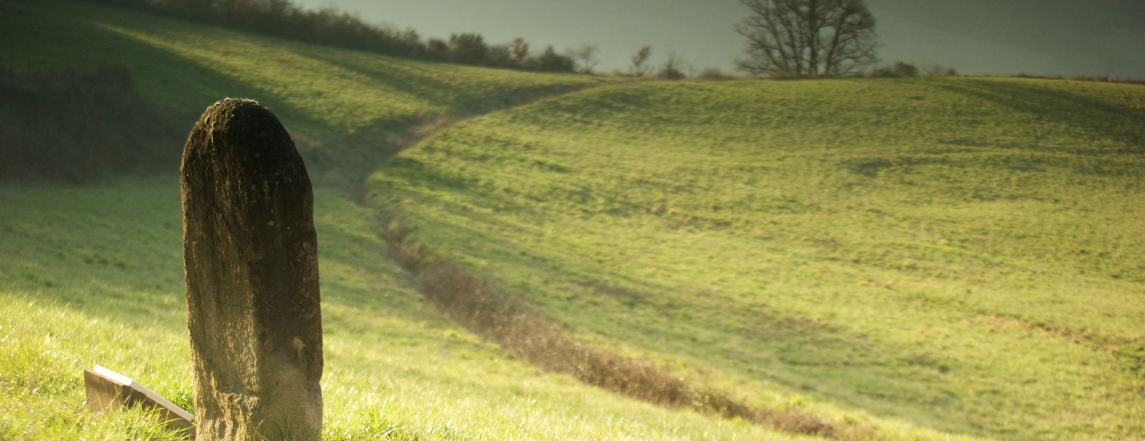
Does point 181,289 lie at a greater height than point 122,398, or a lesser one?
lesser

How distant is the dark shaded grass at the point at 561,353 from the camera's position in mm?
16984

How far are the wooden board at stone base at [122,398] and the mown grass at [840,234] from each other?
53.0ft

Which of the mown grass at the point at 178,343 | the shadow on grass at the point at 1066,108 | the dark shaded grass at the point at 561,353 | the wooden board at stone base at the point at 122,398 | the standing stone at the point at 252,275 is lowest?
the dark shaded grass at the point at 561,353

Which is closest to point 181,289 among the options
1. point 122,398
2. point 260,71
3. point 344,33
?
point 122,398

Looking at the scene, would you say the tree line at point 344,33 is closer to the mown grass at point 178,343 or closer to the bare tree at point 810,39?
the bare tree at point 810,39

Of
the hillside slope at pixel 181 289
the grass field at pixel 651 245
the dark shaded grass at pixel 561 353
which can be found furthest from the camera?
the dark shaded grass at pixel 561 353

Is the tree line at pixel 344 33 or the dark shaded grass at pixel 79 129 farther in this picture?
the tree line at pixel 344 33

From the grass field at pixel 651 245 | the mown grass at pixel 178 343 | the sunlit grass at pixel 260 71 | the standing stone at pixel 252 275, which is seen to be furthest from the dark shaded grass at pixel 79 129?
the standing stone at pixel 252 275

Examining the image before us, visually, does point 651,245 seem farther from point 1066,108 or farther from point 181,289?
point 1066,108

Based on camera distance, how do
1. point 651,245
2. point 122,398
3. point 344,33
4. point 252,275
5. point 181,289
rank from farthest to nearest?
point 344,33, point 651,245, point 181,289, point 122,398, point 252,275

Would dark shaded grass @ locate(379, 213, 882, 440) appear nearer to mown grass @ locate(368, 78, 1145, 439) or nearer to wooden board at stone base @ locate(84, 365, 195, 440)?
mown grass @ locate(368, 78, 1145, 439)

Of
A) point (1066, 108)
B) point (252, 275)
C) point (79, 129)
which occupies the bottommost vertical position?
point (79, 129)

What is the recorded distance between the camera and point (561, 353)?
20.4m

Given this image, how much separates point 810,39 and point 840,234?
4370cm
